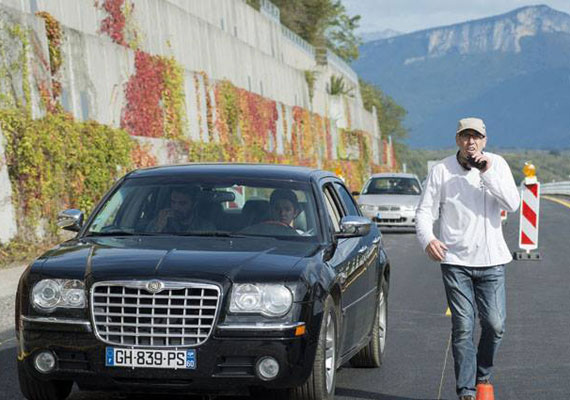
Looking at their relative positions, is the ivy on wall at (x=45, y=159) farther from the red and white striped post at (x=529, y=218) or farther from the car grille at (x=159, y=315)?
the car grille at (x=159, y=315)

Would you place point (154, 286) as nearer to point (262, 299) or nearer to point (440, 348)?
point (262, 299)

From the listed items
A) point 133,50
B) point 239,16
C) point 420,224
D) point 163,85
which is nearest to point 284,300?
point 420,224

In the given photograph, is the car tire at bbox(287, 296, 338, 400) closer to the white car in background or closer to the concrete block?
the concrete block

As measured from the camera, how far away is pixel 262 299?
707 centimetres

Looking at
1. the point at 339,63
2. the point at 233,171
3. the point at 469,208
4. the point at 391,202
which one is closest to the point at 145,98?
the point at 391,202

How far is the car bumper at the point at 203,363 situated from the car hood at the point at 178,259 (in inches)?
13.0

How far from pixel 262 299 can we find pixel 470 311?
56.7 inches

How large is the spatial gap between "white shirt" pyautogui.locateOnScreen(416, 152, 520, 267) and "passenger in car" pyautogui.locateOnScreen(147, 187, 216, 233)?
1.47m

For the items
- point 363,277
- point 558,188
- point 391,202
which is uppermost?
point 363,277

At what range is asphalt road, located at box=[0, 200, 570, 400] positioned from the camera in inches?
340

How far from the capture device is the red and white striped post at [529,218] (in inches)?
861

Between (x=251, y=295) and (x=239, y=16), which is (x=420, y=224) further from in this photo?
(x=239, y=16)

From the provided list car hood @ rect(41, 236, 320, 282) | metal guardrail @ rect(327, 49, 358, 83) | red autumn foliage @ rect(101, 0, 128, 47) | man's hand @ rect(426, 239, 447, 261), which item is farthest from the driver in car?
metal guardrail @ rect(327, 49, 358, 83)

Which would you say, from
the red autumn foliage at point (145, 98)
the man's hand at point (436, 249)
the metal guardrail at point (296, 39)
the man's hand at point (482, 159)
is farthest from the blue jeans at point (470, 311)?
the metal guardrail at point (296, 39)
